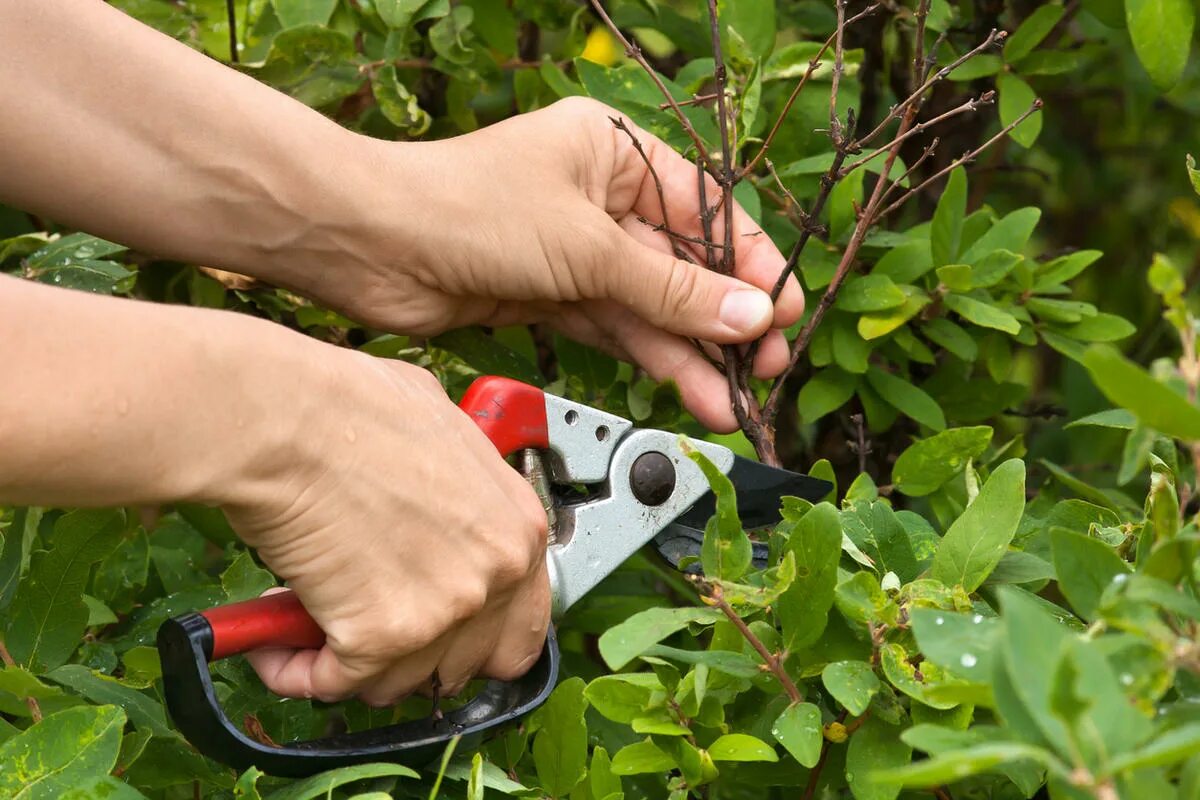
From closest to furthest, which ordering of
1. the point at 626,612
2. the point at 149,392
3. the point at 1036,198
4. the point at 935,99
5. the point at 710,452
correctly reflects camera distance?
1. the point at 149,392
2. the point at 710,452
3. the point at 626,612
4. the point at 935,99
5. the point at 1036,198

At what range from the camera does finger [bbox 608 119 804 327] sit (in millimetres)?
1891

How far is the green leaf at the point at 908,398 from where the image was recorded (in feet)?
6.37

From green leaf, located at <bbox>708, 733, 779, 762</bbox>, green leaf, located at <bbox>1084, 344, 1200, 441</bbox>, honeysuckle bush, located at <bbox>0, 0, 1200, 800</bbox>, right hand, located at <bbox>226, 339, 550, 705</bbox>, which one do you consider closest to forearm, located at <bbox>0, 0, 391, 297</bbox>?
honeysuckle bush, located at <bbox>0, 0, 1200, 800</bbox>

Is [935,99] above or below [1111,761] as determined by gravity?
below

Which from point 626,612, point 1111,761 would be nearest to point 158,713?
point 626,612

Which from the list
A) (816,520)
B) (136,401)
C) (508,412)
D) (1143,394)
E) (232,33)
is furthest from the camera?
(232,33)

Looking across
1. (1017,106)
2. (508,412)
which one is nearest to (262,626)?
(508,412)

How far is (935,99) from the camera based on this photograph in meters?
2.42

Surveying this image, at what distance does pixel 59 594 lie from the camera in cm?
155

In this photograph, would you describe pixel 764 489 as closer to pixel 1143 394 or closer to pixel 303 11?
pixel 1143 394

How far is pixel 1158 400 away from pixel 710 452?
0.81 m

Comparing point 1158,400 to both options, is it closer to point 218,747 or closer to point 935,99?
point 218,747

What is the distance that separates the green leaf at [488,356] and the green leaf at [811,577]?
81 centimetres

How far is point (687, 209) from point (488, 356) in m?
0.38
